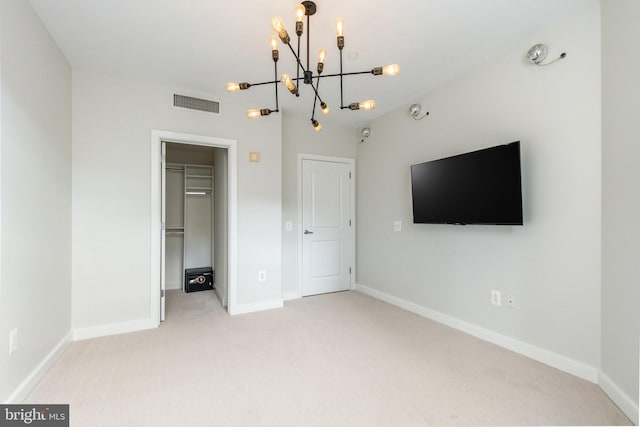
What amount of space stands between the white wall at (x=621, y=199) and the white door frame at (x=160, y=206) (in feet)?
10.9

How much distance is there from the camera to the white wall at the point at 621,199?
1.58m

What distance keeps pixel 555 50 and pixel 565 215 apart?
1257mm

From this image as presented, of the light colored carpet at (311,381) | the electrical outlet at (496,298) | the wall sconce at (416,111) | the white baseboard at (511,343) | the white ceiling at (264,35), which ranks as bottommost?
the light colored carpet at (311,381)

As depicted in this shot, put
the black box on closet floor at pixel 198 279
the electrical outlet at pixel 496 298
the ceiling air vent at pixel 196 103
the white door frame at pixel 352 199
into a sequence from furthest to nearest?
1. the black box on closet floor at pixel 198 279
2. the white door frame at pixel 352 199
3. the ceiling air vent at pixel 196 103
4. the electrical outlet at pixel 496 298

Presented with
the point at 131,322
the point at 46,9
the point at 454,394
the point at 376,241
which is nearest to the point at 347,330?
the point at 454,394

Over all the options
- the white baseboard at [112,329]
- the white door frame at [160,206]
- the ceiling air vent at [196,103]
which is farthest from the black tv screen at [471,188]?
the white baseboard at [112,329]

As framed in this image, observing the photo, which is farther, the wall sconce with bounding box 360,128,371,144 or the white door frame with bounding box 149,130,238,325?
the wall sconce with bounding box 360,128,371,144

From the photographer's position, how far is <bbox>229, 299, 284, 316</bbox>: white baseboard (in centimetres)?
337

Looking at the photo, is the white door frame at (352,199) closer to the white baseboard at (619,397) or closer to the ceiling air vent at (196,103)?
the ceiling air vent at (196,103)

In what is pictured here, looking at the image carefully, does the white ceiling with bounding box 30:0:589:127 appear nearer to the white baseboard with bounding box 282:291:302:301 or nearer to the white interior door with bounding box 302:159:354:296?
the white interior door with bounding box 302:159:354:296

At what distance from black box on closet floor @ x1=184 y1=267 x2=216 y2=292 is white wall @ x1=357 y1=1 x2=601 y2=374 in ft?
10.4

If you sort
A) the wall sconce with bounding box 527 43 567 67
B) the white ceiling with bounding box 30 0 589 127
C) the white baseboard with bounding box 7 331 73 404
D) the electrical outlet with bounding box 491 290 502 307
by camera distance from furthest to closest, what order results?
the electrical outlet with bounding box 491 290 502 307, the wall sconce with bounding box 527 43 567 67, the white ceiling with bounding box 30 0 589 127, the white baseboard with bounding box 7 331 73 404

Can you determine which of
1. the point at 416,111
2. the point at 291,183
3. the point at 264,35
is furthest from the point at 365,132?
the point at 264,35

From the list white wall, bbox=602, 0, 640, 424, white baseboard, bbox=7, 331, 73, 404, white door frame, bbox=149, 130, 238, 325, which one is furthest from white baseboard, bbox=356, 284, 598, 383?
white baseboard, bbox=7, 331, 73, 404
